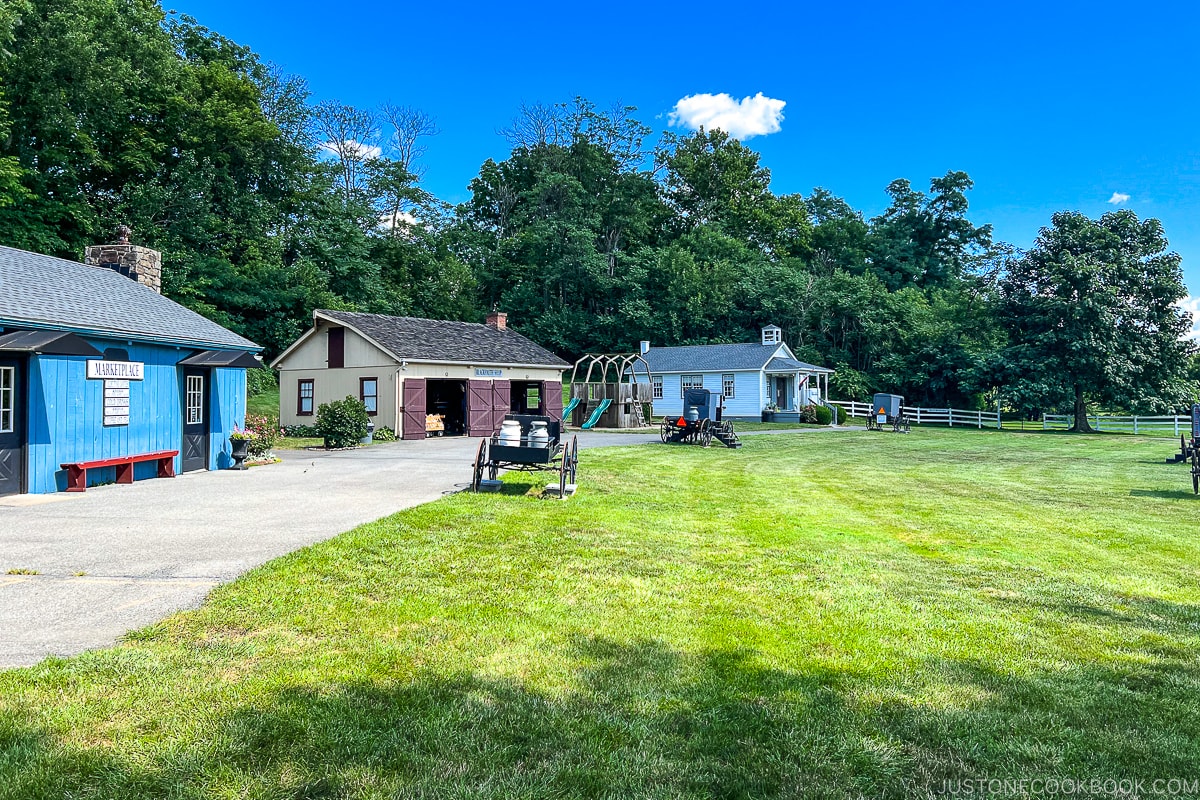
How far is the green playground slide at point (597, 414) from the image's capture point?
30353 mm

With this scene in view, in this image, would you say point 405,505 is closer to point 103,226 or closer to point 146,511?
point 146,511

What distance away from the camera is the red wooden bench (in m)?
11.5

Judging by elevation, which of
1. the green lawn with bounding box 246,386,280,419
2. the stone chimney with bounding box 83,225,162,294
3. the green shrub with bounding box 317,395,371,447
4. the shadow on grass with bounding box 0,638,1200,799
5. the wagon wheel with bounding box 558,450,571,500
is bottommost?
the shadow on grass with bounding box 0,638,1200,799

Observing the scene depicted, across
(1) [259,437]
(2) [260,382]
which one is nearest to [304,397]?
(2) [260,382]

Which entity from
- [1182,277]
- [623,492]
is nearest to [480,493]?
[623,492]

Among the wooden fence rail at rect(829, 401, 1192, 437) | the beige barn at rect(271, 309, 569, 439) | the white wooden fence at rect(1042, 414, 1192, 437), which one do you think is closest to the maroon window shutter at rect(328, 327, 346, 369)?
the beige barn at rect(271, 309, 569, 439)

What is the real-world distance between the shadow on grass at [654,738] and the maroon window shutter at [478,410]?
23813mm

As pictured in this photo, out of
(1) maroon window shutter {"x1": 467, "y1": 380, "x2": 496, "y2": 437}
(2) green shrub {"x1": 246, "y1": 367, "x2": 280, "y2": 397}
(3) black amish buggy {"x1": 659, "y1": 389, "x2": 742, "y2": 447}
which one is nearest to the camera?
(3) black amish buggy {"x1": 659, "y1": 389, "x2": 742, "y2": 447}

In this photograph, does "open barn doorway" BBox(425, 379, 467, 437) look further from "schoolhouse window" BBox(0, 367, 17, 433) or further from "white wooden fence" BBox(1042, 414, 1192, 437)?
"white wooden fence" BBox(1042, 414, 1192, 437)

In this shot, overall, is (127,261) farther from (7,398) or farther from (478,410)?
(478,410)

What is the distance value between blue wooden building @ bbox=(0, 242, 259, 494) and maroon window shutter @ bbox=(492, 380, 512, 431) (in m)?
12.1

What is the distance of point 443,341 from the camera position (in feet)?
93.8

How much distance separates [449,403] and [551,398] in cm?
443

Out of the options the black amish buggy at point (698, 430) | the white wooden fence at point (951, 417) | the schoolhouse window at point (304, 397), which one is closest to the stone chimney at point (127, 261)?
the schoolhouse window at point (304, 397)
